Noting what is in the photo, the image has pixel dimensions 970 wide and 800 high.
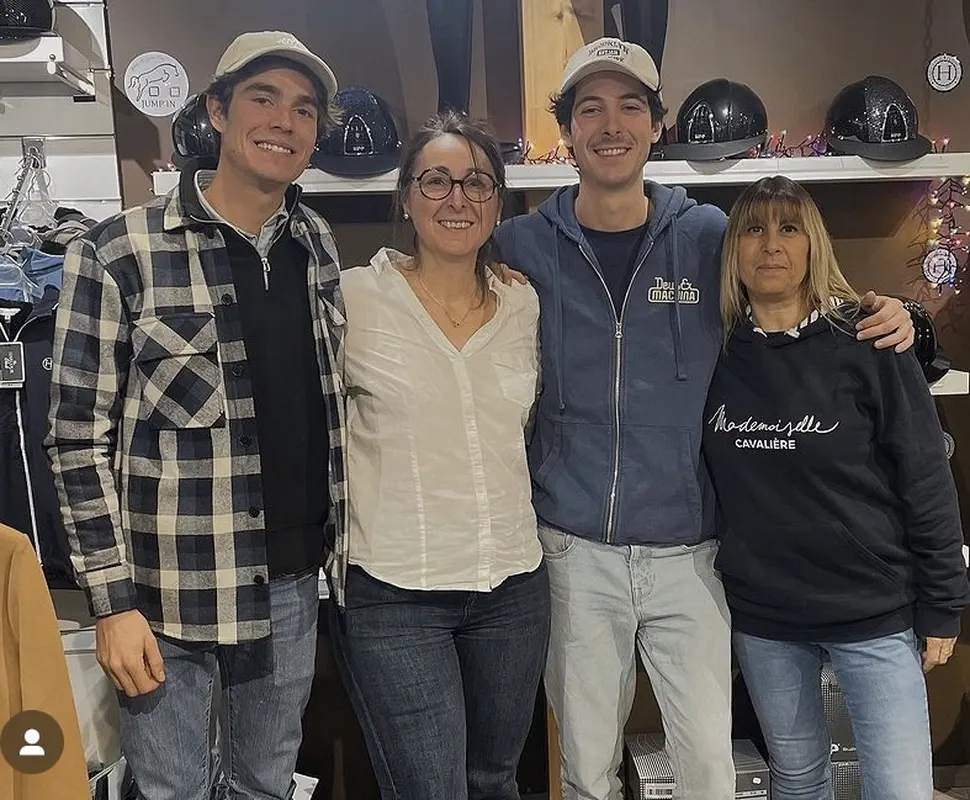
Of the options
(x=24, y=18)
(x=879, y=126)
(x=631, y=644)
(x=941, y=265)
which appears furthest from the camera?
(x=941, y=265)

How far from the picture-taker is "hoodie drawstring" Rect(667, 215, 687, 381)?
5.61 feet

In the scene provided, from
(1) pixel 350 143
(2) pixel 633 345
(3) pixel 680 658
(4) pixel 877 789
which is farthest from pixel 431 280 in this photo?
(4) pixel 877 789

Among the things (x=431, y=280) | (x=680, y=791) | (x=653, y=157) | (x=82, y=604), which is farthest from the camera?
(x=653, y=157)

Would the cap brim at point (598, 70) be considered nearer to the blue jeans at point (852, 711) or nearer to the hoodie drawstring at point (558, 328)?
the hoodie drawstring at point (558, 328)

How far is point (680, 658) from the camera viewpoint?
5.65 feet

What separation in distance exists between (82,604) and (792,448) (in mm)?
1597

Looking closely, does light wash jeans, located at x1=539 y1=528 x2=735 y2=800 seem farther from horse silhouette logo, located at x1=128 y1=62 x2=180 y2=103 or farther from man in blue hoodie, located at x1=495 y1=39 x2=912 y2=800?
horse silhouette logo, located at x1=128 y1=62 x2=180 y2=103

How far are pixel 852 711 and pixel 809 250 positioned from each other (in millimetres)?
860

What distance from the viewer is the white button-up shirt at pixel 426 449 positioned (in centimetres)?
152

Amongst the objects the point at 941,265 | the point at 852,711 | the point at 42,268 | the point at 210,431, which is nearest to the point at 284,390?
the point at 210,431

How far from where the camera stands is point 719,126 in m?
2.16

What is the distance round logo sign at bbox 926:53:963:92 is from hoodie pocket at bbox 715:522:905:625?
5.01ft

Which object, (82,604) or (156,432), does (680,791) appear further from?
(82,604)

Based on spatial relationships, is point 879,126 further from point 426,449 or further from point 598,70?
point 426,449
